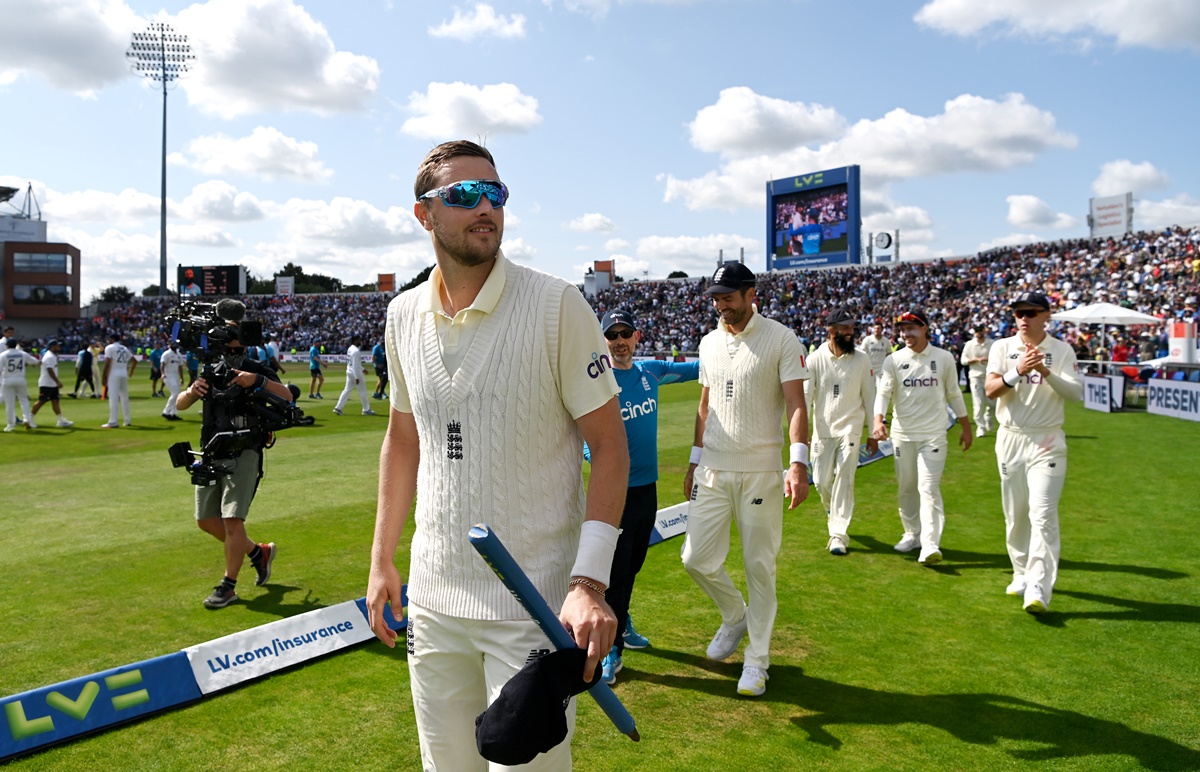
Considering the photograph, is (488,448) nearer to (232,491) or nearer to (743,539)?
(743,539)

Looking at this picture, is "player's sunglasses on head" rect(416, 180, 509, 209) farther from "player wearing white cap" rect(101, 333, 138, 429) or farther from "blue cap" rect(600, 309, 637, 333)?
→ "player wearing white cap" rect(101, 333, 138, 429)

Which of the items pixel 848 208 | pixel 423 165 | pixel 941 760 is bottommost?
pixel 941 760

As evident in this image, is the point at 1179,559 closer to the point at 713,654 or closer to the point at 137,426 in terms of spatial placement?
the point at 713,654

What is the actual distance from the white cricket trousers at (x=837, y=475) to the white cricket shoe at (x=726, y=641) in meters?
3.09

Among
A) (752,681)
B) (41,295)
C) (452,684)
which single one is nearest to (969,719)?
(752,681)

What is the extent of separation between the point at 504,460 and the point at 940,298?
151ft

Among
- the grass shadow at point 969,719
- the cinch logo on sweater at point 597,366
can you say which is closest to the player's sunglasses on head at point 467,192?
the cinch logo on sweater at point 597,366

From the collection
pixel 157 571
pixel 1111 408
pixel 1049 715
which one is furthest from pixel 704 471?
pixel 1111 408

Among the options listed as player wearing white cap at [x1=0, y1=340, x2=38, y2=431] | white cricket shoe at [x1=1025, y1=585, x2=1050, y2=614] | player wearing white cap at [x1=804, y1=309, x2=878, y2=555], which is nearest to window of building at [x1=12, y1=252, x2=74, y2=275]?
player wearing white cap at [x1=0, y1=340, x2=38, y2=431]

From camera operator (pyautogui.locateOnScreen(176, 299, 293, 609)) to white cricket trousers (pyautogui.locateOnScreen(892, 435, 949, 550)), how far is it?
6.08 meters

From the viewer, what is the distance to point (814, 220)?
4953cm

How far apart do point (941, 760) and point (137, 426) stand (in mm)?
19268

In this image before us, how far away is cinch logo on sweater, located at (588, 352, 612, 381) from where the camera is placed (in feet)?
7.61

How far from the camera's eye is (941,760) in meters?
4.09
